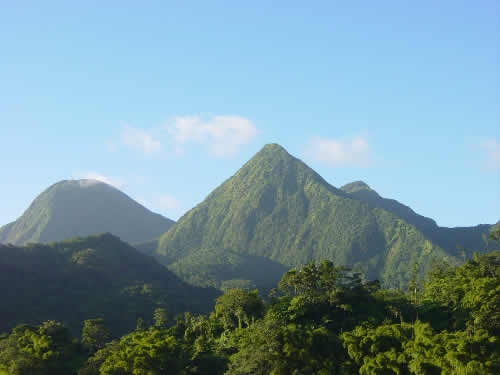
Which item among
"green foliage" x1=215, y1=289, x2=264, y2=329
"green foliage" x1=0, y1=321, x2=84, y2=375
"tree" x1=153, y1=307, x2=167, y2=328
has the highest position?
"green foliage" x1=215, y1=289, x2=264, y2=329

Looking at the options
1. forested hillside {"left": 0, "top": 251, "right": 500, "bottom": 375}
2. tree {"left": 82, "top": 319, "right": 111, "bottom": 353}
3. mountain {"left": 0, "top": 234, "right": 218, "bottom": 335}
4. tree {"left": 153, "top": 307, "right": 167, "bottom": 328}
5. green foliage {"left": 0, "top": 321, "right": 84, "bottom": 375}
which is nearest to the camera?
forested hillside {"left": 0, "top": 251, "right": 500, "bottom": 375}

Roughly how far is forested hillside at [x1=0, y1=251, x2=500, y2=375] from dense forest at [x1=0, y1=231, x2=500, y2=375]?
124 millimetres

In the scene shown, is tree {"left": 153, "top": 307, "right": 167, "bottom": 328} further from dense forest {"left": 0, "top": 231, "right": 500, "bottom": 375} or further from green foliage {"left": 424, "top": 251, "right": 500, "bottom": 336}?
green foliage {"left": 424, "top": 251, "right": 500, "bottom": 336}

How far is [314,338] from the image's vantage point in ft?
196

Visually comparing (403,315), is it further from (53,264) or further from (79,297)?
(53,264)

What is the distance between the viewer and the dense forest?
182 feet

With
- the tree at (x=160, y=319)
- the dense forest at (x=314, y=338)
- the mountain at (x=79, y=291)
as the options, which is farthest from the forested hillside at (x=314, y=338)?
the mountain at (x=79, y=291)

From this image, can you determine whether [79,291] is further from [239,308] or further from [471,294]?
[471,294]

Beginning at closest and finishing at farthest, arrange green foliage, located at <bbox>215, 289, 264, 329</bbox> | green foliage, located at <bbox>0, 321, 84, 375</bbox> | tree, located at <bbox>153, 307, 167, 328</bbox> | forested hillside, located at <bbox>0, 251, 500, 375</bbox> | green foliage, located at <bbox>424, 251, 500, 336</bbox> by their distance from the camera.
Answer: forested hillside, located at <bbox>0, 251, 500, 375</bbox>, green foliage, located at <bbox>0, 321, 84, 375</bbox>, green foliage, located at <bbox>424, 251, 500, 336</bbox>, green foliage, located at <bbox>215, 289, 264, 329</bbox>, tree, located at <bbox>153, 307, 167, 328</bbox>

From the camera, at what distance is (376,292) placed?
273ft

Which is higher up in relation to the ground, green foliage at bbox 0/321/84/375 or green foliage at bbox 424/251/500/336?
green foliage at bbox 424/251/500/336

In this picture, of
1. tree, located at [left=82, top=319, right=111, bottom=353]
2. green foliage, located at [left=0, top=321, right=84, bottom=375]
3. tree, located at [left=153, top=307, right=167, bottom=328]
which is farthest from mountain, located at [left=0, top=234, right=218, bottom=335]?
green foliage, located at [left=0, top=321, right=84, bottom=375]

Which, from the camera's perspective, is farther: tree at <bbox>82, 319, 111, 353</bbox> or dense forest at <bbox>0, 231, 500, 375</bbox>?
tree at <bbox>82, 319, 111, 353</bbox>

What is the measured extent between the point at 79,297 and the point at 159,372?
108 metres
